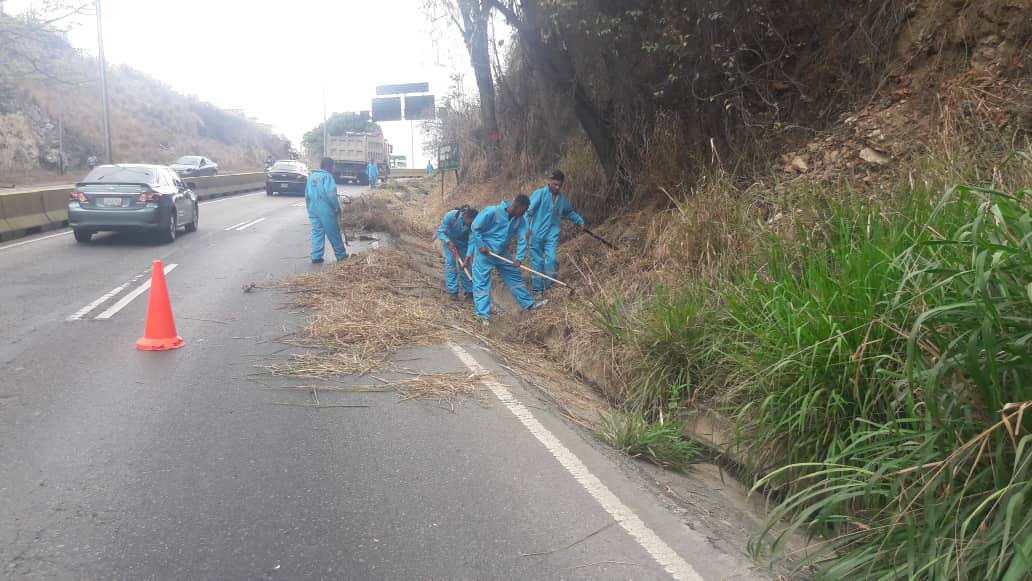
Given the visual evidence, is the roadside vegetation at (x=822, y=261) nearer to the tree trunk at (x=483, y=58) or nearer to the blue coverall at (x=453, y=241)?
the tree trunk at (x=483, y=58)

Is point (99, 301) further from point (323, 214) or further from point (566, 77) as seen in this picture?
point (566, 77)

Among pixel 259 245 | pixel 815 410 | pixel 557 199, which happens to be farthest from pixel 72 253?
pixel 815 410

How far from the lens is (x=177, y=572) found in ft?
11.5

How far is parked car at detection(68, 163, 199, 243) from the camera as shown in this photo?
14.2 metres

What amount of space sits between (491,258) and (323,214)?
424 centimetres

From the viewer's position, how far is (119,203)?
14359 millimetres

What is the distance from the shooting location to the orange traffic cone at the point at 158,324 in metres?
7.31

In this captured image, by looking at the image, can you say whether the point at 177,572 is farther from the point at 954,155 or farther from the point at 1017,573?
the point at 954,155

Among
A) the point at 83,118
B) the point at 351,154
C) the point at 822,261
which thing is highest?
the point at 83,118

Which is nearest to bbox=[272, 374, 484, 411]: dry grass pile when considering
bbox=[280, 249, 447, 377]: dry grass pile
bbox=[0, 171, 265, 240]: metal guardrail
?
bbox=[280, 249, 447, 377]: dry grass pile

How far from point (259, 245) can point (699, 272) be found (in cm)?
1041

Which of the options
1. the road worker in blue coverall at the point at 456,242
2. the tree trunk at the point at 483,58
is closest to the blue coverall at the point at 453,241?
the road worker in blue coverall at the point at 456,242

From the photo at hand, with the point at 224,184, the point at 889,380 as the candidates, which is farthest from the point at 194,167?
the point at 889,380

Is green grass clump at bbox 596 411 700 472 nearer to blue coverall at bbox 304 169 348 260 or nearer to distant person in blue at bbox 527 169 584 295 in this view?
distant person in blue at bbox 527 169 584 295
